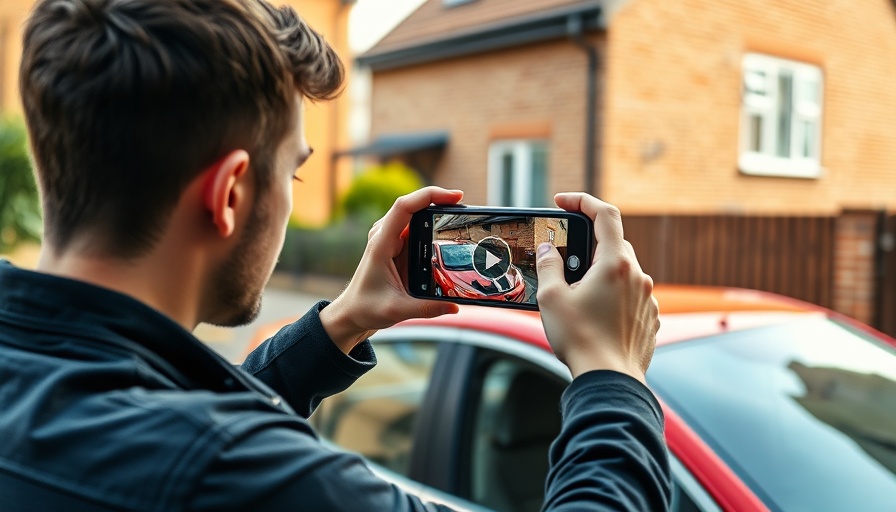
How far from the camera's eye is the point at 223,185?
999mm

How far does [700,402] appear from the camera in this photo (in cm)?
221

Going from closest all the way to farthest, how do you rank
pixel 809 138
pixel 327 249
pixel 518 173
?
pixel 518 173 < pixel 809 138 < pixel 327 249

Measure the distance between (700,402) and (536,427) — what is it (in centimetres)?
62

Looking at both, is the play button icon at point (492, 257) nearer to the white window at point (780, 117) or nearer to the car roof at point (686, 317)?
the car roof at point (686, 317)

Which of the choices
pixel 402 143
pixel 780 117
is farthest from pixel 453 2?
pixel 780 117

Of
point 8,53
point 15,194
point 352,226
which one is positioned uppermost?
point 8,53

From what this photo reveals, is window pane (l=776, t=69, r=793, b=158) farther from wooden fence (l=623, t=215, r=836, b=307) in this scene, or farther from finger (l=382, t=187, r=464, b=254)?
finger (l=382, t=187, r=464, b=254)

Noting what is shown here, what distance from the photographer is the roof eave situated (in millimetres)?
10820

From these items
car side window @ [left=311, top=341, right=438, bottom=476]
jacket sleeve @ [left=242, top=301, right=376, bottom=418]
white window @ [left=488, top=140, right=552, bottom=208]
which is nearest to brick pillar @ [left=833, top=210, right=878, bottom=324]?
car side window @ [left=311, top=341, right=438, bottom=476]

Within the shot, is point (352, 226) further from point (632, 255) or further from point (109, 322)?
point (109, 322)

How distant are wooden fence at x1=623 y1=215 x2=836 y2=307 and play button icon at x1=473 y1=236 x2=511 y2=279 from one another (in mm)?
6425

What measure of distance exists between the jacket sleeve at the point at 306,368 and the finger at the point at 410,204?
0.19m

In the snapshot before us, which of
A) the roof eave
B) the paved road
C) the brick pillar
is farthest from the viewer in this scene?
the roof eave

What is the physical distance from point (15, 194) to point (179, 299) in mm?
13872
